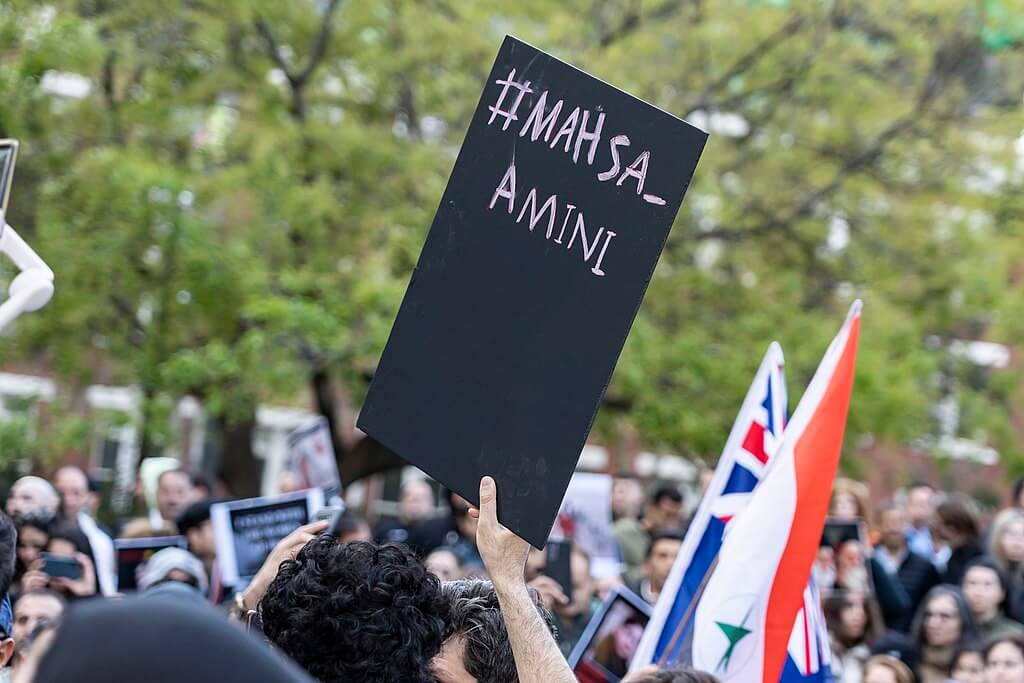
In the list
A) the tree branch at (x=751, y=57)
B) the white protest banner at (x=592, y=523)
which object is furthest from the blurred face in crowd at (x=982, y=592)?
the tree branch at (x=751, y=57)

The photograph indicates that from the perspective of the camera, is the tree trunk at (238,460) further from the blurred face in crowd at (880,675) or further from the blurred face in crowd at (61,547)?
the blurred face in crowd at (880,675)

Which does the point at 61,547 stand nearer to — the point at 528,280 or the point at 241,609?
the point at 241,609

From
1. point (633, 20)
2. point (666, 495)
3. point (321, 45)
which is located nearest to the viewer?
point (666, 495)

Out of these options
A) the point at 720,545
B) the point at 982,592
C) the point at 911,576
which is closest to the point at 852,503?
the point at 911,576

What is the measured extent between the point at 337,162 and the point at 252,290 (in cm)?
198

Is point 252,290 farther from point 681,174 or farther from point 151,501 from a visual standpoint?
point 681,174

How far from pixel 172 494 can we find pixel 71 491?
4.27ft

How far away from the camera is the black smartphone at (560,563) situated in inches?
275

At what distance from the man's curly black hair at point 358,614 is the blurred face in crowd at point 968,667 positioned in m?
4.57

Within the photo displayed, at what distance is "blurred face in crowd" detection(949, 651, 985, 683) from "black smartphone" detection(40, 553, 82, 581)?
12.5 feet

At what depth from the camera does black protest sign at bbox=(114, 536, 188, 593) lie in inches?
302

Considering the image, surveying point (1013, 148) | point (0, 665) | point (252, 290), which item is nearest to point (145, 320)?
point (252, 290)

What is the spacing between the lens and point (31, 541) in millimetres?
6711

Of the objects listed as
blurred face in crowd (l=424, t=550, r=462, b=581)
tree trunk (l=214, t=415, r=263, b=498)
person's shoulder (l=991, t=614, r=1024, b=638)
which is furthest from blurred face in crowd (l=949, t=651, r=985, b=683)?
tree trunk (l=214, t=415, r=263, b=498)
